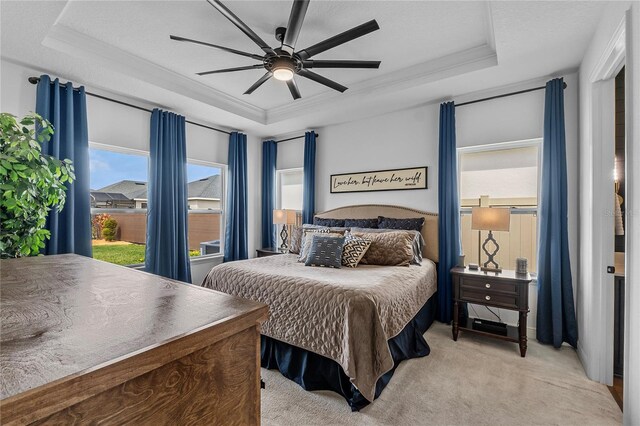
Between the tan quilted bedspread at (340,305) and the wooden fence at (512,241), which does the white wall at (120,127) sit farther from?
the wooden fence at (512,241)

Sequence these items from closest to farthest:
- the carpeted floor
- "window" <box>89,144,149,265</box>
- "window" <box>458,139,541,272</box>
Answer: the carpeted floor → "window" <box>458,139,541,272</box> → "window" <box>89,144,149,265</box>

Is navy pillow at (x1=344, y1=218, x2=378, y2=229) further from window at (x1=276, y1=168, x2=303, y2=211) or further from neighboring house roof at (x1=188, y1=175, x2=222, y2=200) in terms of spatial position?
neighboring house roof at (x1=188, y1=175, x2=222, y2=200)

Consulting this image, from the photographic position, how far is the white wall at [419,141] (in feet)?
9.42

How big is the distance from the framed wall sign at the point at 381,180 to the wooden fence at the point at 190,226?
2005 millimetres

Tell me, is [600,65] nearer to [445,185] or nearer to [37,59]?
[445,185]

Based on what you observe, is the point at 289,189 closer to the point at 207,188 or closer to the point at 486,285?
the point at 207,188

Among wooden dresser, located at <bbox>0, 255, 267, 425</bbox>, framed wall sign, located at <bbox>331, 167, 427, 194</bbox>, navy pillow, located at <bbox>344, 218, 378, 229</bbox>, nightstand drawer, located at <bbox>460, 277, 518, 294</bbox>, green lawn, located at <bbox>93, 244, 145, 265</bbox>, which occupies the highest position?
framed wall sign, located at <bbox>331, 167, 427, 194</bbox>

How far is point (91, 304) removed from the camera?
0.85 meters

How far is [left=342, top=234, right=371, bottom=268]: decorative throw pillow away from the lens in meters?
2.96

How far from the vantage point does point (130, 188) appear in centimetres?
381

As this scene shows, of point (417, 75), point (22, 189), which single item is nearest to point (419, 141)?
point (417, 75)

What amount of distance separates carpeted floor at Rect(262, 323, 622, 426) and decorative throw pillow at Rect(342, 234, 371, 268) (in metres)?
0.99

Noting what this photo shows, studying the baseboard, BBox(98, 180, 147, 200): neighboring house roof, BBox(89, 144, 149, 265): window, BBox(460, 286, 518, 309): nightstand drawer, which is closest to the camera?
the baseboard

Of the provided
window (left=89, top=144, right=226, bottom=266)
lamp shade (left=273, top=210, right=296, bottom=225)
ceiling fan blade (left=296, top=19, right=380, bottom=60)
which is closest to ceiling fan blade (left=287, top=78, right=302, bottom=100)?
ceiling fan blade (left=296, top=19, right=380, bottom=60)
